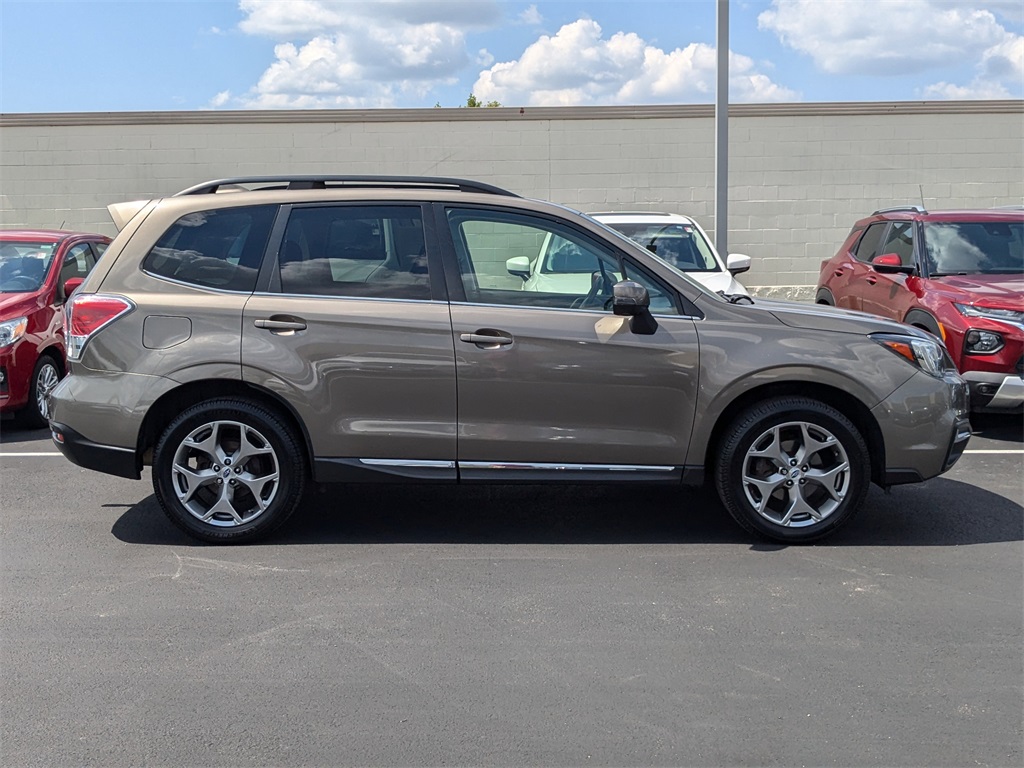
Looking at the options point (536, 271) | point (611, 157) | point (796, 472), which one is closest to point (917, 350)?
point (796, 472)

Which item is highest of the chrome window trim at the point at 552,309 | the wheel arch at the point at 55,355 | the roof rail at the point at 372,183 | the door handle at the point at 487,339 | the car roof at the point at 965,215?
the roof rail at the point at 372,183

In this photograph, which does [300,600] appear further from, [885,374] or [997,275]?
[997,275]

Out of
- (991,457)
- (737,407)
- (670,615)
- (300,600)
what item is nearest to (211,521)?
(300,600)

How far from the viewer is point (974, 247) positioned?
9180 millimetres

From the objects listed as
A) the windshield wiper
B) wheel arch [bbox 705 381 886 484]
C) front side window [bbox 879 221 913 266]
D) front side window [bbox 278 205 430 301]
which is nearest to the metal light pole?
front side window [bbox 879 221 913 266]

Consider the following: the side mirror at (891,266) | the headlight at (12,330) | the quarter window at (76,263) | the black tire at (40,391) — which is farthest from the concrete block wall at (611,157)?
the headlight at (12,330)

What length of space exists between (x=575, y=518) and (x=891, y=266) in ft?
14.4

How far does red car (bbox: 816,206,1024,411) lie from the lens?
25.4ft

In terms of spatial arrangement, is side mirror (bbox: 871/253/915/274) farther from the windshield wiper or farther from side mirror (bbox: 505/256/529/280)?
side mirror (bbox: 505/256/529/280)

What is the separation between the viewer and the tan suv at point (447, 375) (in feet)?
17.5

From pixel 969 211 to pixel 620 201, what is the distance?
7.50 meters

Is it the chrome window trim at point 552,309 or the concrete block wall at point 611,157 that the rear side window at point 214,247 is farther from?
the concrete block wall at point 611,157

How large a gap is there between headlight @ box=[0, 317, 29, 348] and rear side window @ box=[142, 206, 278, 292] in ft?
11.2

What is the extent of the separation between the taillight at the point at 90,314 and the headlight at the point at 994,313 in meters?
6.04
